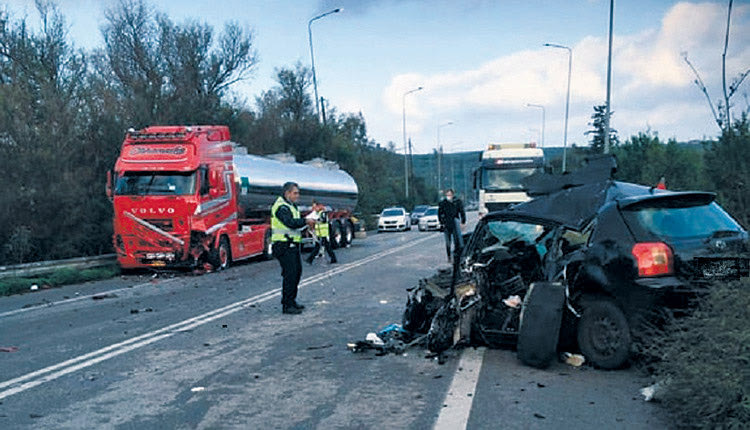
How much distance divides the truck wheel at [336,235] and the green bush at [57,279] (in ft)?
32.4

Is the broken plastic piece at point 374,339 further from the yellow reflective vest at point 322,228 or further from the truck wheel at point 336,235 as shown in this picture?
the truck wheel at point 336,235

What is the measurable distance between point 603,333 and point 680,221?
1.23m

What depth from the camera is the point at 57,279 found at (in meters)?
16.2

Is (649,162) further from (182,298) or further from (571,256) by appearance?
(571,256)

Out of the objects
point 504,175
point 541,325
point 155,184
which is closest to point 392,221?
point 504,175

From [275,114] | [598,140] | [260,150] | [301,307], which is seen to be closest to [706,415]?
[301,307]

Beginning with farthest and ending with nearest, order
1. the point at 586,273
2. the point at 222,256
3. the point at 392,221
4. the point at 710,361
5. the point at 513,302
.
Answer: the point at 392,221 < the point at 222,256 < the point at 513,302 < the point at 586,273 < the point at 710,361

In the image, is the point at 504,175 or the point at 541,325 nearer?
the point at 541,325

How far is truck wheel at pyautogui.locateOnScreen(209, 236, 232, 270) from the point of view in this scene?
18.2 m

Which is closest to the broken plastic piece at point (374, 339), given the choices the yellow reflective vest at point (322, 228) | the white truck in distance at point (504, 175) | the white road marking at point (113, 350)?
the white road marking at point (113, 350)

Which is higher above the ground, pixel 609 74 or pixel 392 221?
pixel 609 74

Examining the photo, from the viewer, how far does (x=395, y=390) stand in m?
6.05

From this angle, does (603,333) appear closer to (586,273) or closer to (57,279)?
(586,273)

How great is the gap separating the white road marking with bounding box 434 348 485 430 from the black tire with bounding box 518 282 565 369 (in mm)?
491
